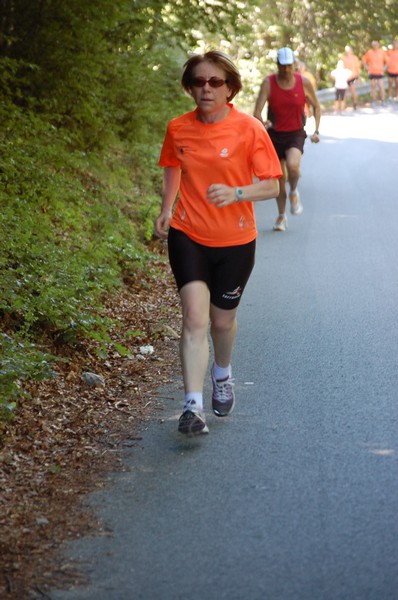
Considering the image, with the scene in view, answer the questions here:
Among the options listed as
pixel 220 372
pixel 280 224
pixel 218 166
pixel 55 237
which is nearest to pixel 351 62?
pixel 280 224

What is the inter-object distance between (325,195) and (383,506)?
12.9m

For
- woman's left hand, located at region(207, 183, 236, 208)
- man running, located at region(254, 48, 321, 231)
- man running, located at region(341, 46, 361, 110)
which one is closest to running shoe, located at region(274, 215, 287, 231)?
man running, located at region(254, 48, 321, 231)

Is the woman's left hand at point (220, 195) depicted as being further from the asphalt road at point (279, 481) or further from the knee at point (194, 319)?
the asphalt road at point (279, 481)

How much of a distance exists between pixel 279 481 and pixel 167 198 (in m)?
1.87

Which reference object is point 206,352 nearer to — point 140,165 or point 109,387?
point 109,387

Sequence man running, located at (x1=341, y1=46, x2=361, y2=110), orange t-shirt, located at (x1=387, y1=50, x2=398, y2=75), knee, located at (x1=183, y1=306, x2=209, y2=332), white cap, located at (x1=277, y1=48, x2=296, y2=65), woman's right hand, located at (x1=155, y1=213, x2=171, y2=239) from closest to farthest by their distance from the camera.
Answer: knee, located at (x1=183, y1=306, x2=209, y2=332) → woman's right hand, located at (x1=155, y1=213, x2=171, y2=239) → white cap, located at (x1=277, y1=48, x2=296, y2=65) → man running, located at (x1=341, y1=46, x2=361, y2=110) → orange t-shirt, located at (x1=387, y1=50, x2=398, y2=75)

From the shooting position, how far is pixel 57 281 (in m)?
8.61

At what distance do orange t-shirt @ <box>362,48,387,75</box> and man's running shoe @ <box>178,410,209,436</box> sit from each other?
3167cm

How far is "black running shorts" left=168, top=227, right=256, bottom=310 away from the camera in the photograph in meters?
6.13

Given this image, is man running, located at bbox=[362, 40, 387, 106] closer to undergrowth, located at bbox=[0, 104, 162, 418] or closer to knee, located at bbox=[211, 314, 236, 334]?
undergrowth, located at bbox=[0, 104, 162, 418]

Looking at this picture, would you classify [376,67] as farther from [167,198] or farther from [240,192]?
[240,192]

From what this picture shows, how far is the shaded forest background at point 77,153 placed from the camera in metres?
8.06

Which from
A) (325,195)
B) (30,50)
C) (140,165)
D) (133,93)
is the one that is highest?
(30,50)

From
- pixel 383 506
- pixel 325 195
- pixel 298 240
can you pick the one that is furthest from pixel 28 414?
pixel 325 195
